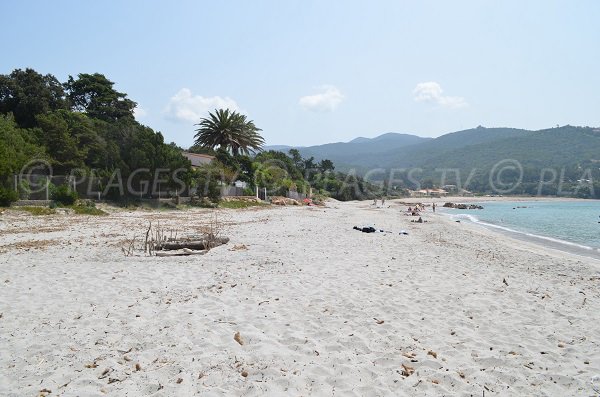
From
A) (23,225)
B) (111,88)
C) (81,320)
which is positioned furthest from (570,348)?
(111,88)

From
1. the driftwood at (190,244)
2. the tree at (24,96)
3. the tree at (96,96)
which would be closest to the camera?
the driftwood at (190,244)

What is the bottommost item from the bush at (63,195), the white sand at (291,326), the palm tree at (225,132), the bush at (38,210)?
the bush at (38,210)

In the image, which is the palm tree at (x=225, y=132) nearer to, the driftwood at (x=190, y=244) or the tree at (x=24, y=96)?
the tree at (x=24, y=96)

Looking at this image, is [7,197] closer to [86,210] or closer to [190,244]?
[86,210]

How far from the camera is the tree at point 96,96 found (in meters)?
50.8

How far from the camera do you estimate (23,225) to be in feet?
57.4

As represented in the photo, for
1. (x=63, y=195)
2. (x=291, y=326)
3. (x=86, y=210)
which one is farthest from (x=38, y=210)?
(x=291, y=326)

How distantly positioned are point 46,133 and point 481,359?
33159 mm

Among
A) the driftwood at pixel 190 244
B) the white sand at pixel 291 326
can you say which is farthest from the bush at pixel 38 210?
the driftwood at pixel 190 244

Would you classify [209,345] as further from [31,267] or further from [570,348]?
[31,267]

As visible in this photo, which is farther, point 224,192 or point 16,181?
point 224,192

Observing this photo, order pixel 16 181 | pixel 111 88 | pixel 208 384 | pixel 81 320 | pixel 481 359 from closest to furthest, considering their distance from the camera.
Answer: pixel 208 384 → pixel 481 359 → pixel 81 320 → pixel 16 181 → pixel 111 88

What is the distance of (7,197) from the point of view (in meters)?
21.1

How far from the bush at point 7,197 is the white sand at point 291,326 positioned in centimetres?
1280
